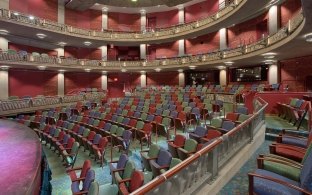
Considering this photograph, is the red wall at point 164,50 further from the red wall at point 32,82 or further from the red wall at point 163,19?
the red wall at point 32,82

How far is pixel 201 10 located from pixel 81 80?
41.1 ft

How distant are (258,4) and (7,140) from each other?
13019mm

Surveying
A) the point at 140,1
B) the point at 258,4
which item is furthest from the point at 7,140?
the point at 140,1

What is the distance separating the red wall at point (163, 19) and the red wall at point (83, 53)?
20.1 feet

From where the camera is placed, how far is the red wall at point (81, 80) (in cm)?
2014

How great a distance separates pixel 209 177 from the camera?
312 centimetres

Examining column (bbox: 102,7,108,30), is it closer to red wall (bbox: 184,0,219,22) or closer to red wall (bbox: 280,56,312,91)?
red wall (bbox: 184,0,219,22)

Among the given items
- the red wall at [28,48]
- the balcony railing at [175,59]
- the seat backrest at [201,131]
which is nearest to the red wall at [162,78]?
the balcony railing at [175,59]

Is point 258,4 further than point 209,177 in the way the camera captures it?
Yes

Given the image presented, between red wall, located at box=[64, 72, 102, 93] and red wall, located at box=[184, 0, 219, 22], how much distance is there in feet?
33.5

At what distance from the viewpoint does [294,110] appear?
21.0ft

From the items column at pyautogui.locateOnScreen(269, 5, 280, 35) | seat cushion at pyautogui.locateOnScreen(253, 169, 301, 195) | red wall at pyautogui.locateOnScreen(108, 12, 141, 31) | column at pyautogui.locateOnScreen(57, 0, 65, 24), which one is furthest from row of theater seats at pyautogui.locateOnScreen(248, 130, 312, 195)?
red wall at pyautogui.locateOnScreen(108, 12, 141, 31)

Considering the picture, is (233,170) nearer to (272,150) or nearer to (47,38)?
(272,150)

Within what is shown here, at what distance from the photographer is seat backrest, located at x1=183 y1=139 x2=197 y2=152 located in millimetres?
4266
